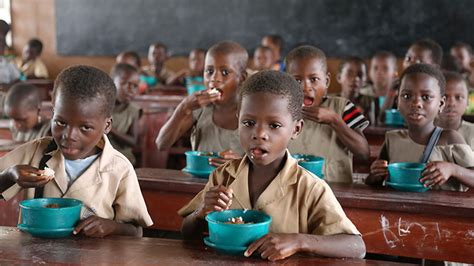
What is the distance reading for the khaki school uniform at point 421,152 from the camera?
8.77 feet

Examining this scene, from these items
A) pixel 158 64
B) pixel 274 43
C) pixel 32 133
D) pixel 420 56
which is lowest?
pixel 32 133

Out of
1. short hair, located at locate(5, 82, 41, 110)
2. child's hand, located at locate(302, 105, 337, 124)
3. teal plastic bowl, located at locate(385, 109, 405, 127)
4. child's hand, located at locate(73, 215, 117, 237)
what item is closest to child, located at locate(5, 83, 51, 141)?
short hair, located at locate(5, 82, 41, 110)

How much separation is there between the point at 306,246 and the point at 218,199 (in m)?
0.26

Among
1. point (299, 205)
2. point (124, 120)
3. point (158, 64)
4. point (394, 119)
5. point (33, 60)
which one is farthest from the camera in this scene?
point (33, 60)

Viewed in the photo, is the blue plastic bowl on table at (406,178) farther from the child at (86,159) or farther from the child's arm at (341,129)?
the child at (86,159)

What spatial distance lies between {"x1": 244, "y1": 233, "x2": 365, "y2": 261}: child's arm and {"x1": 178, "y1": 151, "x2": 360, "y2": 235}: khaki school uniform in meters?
0.04

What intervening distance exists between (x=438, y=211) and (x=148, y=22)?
25.7ft

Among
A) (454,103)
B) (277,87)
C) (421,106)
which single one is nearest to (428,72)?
(421,106)

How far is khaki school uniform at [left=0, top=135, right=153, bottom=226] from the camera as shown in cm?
206

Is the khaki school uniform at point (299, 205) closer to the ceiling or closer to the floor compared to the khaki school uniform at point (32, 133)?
closer to the ceiling

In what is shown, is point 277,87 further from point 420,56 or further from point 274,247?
point 420,56

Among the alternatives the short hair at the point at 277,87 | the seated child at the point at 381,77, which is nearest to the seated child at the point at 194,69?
the seated child at the point at 381,77

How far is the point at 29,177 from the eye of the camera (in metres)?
1.87

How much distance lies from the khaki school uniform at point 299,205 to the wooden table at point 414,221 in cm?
63
